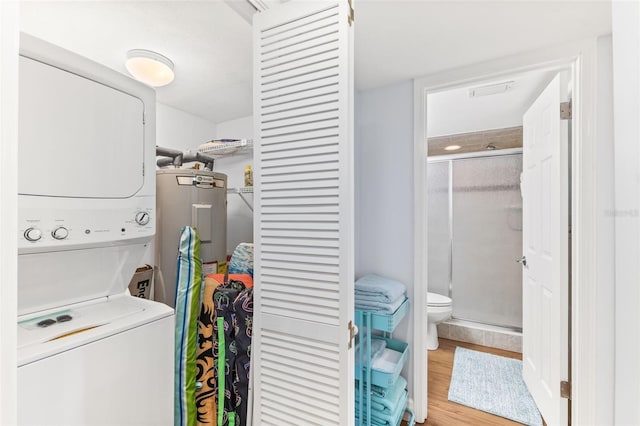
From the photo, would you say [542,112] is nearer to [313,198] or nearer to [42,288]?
[313,198]

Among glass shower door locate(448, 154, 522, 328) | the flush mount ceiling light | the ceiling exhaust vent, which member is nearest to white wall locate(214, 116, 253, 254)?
the flush mount ceiling light

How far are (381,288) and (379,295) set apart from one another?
42 millimetres

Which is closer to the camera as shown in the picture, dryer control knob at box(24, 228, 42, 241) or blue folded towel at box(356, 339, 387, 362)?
dryer control knob at box(24, 228, 42, 241)

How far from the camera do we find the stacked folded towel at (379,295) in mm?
1617

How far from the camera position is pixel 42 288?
990 millimetres

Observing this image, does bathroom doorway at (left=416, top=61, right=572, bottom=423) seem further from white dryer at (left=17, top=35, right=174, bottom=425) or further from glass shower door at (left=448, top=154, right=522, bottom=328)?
white dryer at (left=17, top=35, right=174, bottom=425)

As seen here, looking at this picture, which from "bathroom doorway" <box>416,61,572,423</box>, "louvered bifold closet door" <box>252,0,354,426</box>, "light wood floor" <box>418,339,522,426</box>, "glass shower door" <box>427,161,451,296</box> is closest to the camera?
"louvered bifold closet door" <box>252,0,354,426</box>

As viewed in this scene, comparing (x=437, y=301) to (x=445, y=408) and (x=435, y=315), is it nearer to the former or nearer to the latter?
(x=435, y=315)

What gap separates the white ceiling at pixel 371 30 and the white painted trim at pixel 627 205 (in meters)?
1.08

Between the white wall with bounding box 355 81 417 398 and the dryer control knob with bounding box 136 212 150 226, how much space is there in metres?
1.33

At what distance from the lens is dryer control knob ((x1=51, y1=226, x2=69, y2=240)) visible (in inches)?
35.9

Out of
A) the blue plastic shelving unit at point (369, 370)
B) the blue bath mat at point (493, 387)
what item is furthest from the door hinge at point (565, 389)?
the blue plastic shelving unit at point (369, 370)

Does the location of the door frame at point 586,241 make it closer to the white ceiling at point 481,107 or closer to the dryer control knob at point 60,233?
the white ceiling at point 481,107

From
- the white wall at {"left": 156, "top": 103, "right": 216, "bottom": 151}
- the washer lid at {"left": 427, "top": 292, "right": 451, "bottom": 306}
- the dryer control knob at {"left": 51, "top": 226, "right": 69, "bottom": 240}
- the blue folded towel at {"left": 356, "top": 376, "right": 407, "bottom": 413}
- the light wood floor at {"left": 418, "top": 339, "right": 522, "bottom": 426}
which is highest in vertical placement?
the white wall at {"left": 156, "top": 103, "right": 216, "bottom": 151}
